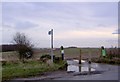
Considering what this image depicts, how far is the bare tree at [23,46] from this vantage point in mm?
16625

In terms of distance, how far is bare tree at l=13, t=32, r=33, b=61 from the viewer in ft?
54.5

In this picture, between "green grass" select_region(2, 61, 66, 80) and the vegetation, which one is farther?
the vegetation

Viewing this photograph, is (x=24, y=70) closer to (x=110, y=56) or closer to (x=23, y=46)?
(x=23, y=46)

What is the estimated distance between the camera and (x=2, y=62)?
49.8 feet

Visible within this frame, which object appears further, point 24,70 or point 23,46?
point 23,46

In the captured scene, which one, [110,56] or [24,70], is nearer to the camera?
[24,70]

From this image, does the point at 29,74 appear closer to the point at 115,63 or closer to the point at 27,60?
the point at 27,60

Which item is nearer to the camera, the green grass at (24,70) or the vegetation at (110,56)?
the green grass at (24,70)

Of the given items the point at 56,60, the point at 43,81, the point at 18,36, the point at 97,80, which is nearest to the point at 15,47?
the point at 18,36

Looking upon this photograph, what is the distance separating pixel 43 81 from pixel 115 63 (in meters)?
9.80

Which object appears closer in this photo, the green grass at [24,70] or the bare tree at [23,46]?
the green grass at [24,70]

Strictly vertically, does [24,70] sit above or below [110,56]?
below

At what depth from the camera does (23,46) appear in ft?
54.5

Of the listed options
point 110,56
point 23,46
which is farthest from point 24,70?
point 110,56
